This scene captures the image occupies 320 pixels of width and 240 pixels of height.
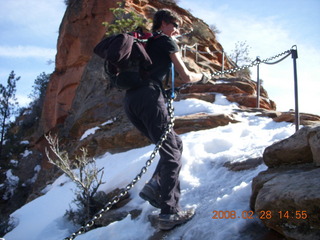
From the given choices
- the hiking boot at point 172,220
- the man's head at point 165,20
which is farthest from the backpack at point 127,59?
the hiking boot at point 172,220

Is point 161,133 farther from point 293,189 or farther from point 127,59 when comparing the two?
point 293,189

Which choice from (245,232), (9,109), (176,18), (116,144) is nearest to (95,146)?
(116,144)

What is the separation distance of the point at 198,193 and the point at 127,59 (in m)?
1.80

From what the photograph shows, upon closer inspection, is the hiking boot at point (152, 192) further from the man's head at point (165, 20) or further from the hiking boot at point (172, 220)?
the man's head at point (165, 20)

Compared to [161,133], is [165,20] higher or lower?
higher

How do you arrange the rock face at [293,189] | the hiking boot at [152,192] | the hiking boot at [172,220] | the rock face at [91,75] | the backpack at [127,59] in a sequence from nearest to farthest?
1. the rock face at [293,189]
2. the backpack at [127,59]
3. the hiking boot at [172,220]
4. the hiking boot at [152,192]
5. the rock face at [91,75]

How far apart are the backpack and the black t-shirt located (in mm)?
90

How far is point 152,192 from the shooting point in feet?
9.80

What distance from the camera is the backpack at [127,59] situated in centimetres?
263

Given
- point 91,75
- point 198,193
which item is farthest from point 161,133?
point 91,75

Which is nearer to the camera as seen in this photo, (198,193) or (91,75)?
(198,193)

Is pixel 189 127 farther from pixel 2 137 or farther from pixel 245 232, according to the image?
pixel 2 137

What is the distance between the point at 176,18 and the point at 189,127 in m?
4.78

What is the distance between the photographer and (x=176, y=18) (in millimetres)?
3074
